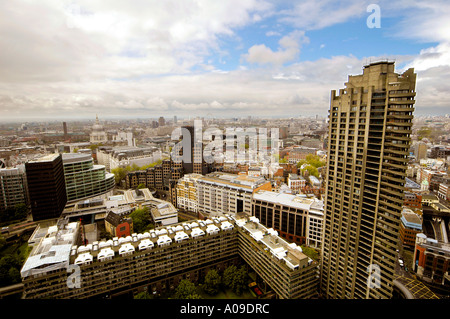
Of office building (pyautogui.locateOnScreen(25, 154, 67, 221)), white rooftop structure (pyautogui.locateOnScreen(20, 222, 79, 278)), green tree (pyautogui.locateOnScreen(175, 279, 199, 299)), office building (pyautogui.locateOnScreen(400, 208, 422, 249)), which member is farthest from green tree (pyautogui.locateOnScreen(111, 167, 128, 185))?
office building (pyautogui.locateOnScreen(400, 208, 422, 249))

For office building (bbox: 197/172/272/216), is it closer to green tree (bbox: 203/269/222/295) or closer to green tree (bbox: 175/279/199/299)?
green tree (bbox: 203/269/222/295)

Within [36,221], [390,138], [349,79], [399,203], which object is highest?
[349,79]

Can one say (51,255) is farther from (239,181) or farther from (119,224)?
(239,181)

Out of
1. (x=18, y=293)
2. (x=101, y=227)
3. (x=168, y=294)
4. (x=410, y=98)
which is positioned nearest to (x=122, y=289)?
(x=168, y=294)

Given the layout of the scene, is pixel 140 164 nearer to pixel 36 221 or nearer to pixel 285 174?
pixel 36 221

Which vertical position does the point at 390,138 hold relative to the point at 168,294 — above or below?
above

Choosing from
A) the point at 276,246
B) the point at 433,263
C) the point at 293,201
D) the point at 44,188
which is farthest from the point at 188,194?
Result: the point at 433,263
